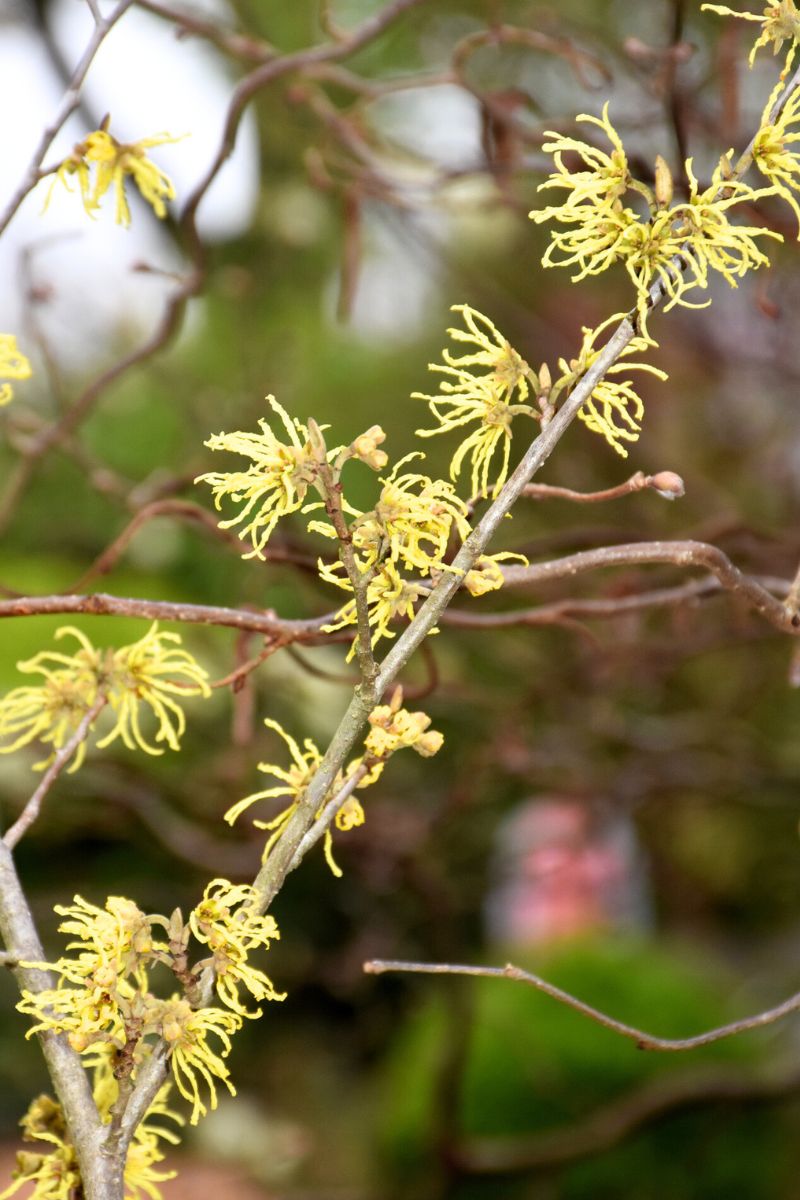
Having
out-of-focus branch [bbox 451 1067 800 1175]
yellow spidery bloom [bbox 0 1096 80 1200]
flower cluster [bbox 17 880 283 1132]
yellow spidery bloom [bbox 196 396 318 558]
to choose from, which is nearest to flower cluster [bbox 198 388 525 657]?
yellow spidery bloom [bbox 196 396 318 558]

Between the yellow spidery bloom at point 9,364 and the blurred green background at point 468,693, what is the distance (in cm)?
26

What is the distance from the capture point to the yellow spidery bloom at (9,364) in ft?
1.48

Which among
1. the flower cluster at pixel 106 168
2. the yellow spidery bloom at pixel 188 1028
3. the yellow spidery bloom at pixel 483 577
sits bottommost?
the yellow spidery bloom at pixel 188 1028

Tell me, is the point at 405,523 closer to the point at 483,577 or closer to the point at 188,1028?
the point at 483,577

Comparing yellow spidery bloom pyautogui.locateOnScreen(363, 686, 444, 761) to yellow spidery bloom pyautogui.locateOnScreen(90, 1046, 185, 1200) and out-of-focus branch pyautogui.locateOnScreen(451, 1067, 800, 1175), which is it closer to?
yellow spidery bloom pyautogui.locateOnScreen(90, 1046, 185, 1200)

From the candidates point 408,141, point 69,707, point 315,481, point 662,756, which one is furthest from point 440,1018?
point 315,481

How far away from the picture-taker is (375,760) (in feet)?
1.32

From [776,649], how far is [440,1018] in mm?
802

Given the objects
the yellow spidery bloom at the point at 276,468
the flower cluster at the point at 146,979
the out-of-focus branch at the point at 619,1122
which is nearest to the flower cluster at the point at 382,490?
the yellow spidery bloom at the point at 276,468

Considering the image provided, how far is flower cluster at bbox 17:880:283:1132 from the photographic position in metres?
0.38

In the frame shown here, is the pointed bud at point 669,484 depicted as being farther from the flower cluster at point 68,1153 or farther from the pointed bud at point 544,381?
the flower cluster at point 68,1153

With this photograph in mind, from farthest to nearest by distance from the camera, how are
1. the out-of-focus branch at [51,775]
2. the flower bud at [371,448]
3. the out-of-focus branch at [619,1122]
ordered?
1. the out-of-focus branch at [619,1122]
2. the out-of-focus branch at [51,775]
3. the flower bud at [371,448]

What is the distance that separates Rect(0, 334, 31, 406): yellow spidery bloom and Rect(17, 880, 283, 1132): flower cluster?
20 cm

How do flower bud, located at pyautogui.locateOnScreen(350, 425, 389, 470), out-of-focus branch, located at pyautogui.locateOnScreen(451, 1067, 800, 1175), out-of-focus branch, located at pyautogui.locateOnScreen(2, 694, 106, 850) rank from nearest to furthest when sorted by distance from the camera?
flower bud, located at pyautogui.locateOnScreen(350, 425, 389, 470), out-of-focus branch, located at pyautogui.locateOnScreen(2, 694, 106, 850), out-of-focus branch, located at pyautogui.locateOnScreen(451, 1067, 800, 1175)
